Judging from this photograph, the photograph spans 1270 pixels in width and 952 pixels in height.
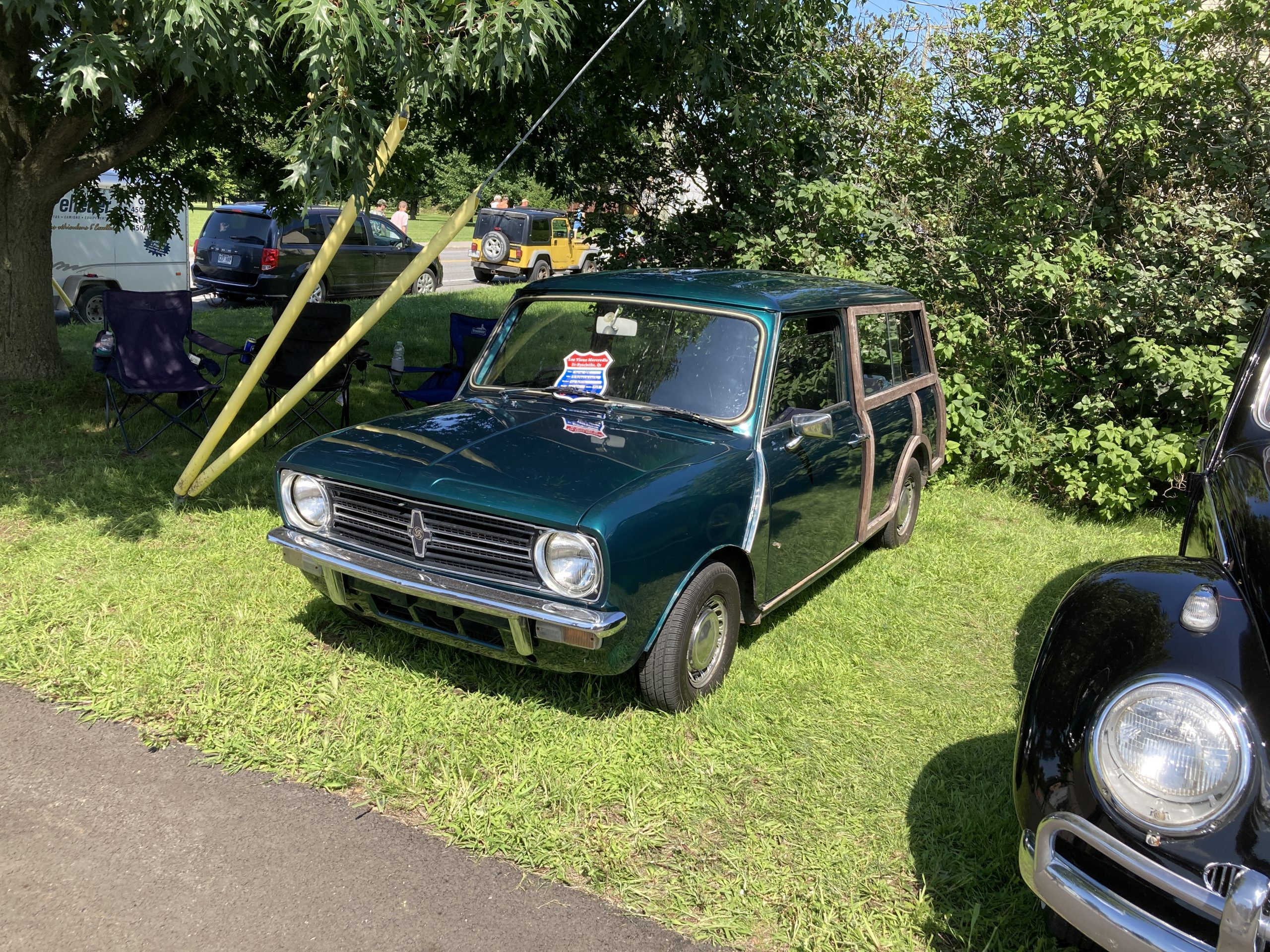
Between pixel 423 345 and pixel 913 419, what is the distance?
24.8 feet

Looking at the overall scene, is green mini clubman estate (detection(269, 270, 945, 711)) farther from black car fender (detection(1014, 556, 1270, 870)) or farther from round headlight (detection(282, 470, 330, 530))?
black car fender (detection(1014, 556, 1270, 870))

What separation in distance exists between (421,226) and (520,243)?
2263 centimetres

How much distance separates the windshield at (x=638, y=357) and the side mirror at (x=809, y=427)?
250mm

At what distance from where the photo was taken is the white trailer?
489 inches

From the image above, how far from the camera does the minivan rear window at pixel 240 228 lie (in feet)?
50.9

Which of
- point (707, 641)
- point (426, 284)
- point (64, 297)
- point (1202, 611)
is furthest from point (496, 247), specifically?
point (1202, 611)

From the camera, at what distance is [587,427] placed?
13.5 feet

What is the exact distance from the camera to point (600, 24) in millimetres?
7465

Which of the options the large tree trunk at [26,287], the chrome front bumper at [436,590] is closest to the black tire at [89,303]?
the large tree trunk at [26,287]

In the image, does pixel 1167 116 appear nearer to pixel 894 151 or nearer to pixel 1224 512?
pixel 894 151

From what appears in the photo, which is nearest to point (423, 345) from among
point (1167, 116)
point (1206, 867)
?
point (1167, 116)

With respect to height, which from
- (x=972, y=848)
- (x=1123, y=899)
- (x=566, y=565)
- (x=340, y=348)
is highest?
(x=340, y=348)

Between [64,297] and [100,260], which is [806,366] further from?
[100,260]

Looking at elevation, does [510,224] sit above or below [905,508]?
above
